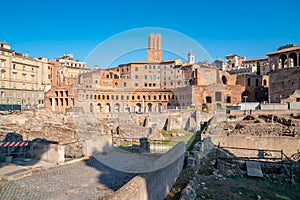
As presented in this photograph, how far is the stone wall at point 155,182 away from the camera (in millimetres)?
5492

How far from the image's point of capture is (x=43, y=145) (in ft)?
37.0

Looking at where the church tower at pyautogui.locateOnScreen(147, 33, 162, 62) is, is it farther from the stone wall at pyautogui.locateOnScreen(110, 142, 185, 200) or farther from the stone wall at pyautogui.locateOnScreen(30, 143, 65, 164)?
the stone wall at pyautogui.locateOnScreen(30, 143, 65, 164)

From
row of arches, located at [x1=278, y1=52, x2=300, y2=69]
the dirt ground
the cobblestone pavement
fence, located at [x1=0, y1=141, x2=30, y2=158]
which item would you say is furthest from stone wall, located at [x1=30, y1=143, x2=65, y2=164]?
row of arches, located at [x1=278, y1=52, x2=300, y2=69]

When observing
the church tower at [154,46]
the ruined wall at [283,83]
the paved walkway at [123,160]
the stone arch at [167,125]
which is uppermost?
the ruined wall at [283,83]

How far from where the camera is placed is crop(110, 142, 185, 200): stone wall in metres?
5.49

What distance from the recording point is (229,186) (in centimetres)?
878

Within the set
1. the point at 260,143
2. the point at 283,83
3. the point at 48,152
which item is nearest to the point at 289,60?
the point at 283,83

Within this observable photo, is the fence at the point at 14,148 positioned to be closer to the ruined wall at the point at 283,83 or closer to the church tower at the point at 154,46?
the church tower at the point at 154,46

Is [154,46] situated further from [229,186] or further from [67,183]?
[229,186]

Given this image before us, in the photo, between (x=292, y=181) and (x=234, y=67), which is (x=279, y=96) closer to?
(x=292, y=181)

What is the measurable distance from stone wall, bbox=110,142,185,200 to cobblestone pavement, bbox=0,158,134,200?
6.09 feet

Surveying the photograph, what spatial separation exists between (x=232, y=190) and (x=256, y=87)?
57.1 m

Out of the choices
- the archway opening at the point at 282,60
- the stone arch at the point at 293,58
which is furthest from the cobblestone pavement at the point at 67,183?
the archway opening at the point at 282,60

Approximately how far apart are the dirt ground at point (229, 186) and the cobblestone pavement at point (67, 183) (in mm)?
2476
